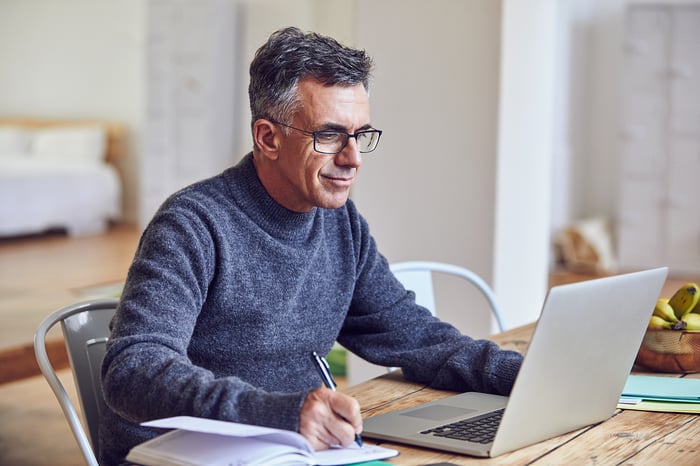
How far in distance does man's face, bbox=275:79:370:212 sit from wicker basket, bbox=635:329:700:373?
0.61m

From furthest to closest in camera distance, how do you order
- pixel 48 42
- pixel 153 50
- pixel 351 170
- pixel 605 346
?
pixel 48 42, pixel 153 50, pixel 351 170, pixel 605 346

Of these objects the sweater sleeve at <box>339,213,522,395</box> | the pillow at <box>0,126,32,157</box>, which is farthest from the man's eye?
the pillow at <box>0,126,32,157</box>

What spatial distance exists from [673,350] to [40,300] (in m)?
4.36

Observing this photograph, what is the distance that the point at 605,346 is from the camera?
131cm

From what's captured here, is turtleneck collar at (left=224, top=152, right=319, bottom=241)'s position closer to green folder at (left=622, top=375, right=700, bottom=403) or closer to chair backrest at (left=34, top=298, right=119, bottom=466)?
chair backrest at (left=34, top=298, right=119, bottom=466)

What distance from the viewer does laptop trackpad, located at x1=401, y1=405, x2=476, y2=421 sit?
1429 mm

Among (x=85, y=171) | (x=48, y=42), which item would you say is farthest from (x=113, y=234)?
(x=48, y=42)

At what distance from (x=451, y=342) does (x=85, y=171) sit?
24.8ft

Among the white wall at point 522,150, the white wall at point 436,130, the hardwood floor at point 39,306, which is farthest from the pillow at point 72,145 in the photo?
the white wall at point 522,150

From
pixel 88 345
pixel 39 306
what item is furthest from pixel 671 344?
pixel 39 306

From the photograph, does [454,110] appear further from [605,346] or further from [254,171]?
[605,346]

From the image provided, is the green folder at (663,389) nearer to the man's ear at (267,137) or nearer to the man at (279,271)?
the man at (279,271)

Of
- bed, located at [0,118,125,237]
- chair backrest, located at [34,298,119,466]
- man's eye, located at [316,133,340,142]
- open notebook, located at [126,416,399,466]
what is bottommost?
bed, located at [0,118,125,237]

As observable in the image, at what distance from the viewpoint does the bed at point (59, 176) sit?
27.0ft
